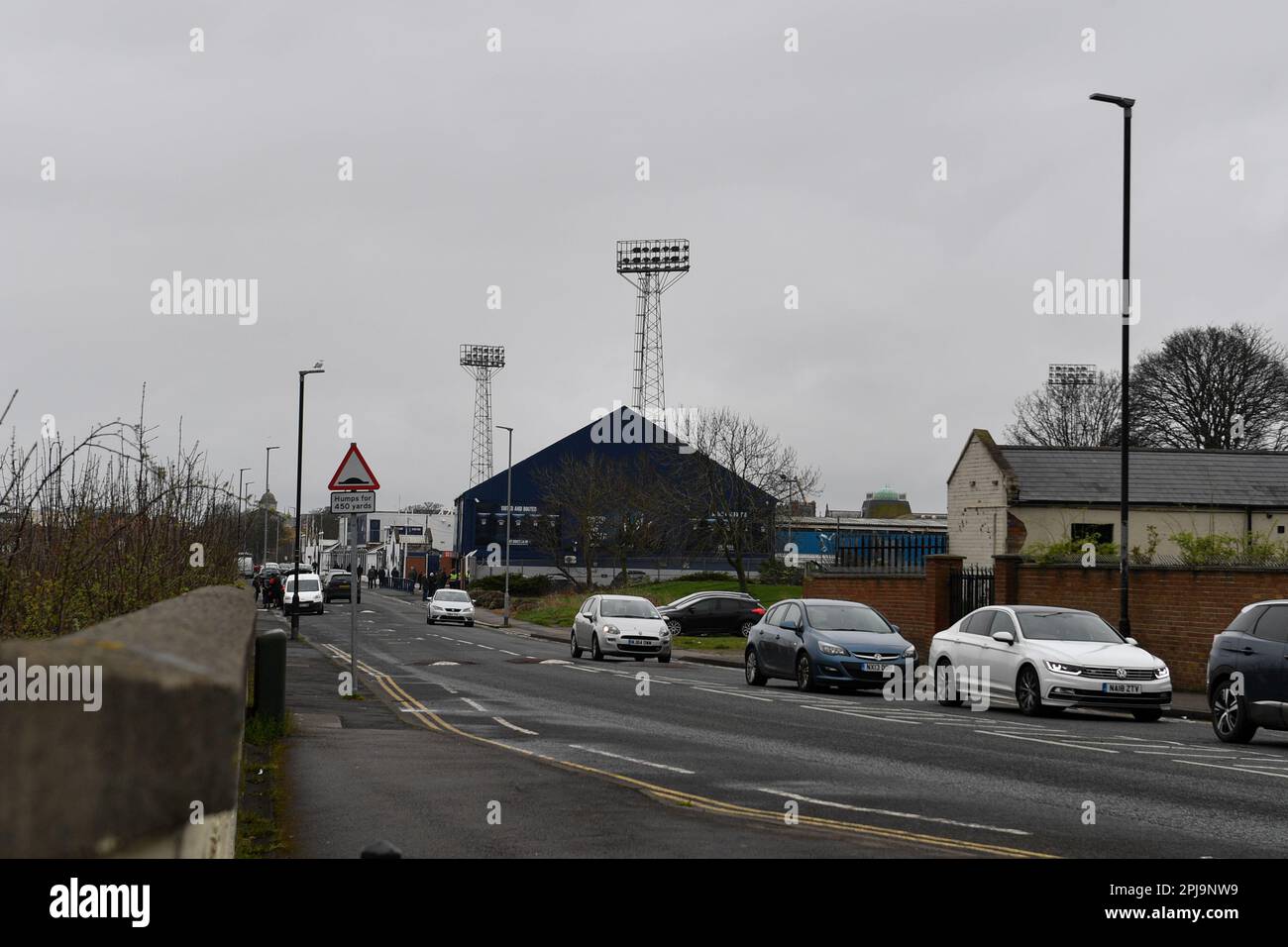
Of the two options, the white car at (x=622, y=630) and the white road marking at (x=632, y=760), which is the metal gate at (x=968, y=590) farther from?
the white road marking at (x=632, y=760)

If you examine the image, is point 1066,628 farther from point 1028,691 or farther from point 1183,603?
point 1183,603

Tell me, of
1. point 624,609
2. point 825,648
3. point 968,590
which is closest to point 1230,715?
point 825,648

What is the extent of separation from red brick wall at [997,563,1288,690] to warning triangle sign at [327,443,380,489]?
15.3 metres

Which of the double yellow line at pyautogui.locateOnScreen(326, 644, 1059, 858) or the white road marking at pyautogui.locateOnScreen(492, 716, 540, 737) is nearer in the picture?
the double yellow line at pyautogui.locateOnScreen(326, 644, 1059, 858)

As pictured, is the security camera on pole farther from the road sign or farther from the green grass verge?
the green grass verge

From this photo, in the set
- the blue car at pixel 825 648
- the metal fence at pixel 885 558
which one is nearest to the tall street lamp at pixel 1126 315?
the blue car at pixel 825 648

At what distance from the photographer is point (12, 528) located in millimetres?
9812

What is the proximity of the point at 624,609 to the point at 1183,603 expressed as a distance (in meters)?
13.4

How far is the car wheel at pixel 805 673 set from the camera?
24.3 meters

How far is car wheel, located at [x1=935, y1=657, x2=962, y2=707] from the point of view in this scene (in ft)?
72.7

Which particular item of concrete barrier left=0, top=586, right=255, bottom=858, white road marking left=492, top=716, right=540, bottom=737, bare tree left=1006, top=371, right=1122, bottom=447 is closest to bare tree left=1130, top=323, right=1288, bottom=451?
bare tree left=1006, top=371, right=1122, bottom=447
